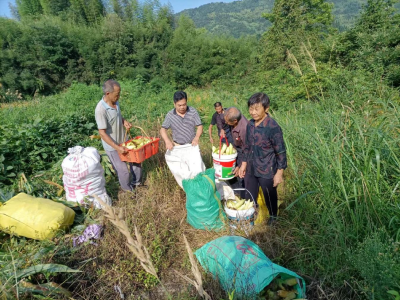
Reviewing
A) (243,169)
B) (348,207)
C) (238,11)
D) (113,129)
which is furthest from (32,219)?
(238,11)

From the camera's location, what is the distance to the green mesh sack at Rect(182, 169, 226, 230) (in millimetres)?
2428

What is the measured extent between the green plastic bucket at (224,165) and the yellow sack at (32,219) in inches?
67.2

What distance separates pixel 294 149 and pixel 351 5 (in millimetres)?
139476

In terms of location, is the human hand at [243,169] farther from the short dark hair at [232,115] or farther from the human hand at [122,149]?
the human hand at [122,149]

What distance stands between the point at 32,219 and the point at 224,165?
2006mm

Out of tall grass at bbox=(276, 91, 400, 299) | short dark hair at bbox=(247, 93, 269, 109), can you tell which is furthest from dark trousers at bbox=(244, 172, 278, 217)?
short dark hair at bbox=(247, 93, 269, 109)

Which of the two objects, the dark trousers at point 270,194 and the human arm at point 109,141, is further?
the human arm at point 109,141

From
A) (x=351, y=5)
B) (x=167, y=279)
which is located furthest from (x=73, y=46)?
(x=351, y=5)

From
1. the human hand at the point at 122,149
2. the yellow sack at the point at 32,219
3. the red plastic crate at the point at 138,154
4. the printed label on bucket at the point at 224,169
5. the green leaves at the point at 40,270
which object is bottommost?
the printed label on bucket at the point at 224,169

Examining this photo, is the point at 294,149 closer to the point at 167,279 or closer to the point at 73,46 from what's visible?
the point at 167,279

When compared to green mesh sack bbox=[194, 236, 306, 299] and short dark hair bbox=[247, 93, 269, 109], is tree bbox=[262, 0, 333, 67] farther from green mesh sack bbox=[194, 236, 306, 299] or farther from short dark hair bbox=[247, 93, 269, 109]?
green mesh sack bbox=[194, 236, 306, 299]

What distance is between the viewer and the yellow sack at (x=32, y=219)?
2027 mm

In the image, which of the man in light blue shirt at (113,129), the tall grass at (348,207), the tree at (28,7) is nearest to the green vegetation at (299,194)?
the tall grass at (348,207)

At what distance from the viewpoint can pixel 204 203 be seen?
2.43 metres
